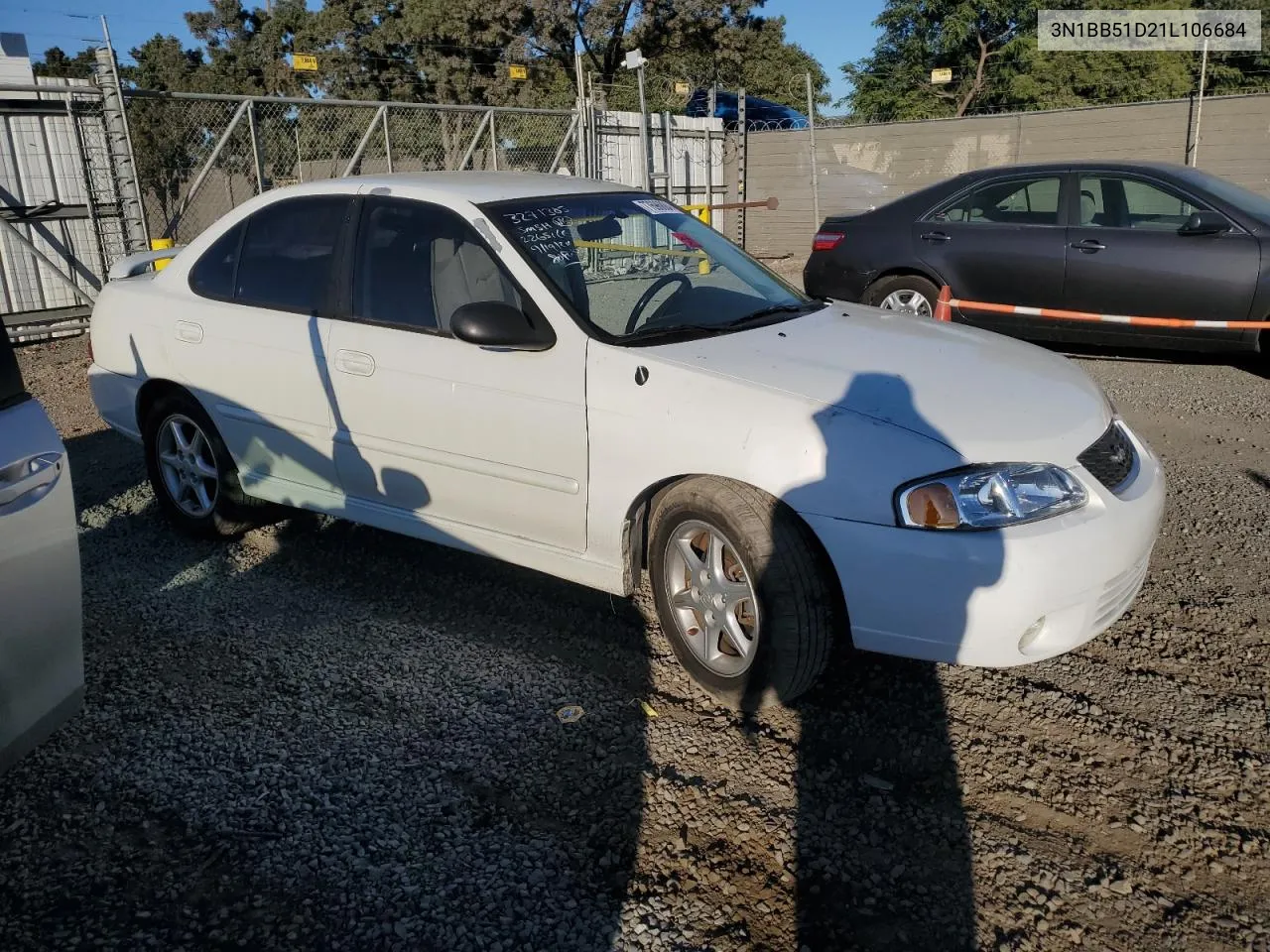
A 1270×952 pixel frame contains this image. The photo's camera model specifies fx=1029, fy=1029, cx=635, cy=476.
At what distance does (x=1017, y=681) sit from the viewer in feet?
11.9

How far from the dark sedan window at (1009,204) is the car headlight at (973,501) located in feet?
19.7

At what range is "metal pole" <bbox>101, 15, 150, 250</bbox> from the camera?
9969 millimetres

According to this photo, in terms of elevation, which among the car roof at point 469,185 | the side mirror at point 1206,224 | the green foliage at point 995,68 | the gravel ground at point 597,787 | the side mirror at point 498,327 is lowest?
the gravel ground at point 597,787

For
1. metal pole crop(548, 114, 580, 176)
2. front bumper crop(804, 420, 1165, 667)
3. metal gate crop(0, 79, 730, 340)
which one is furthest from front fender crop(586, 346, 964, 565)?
metal pole crop(548, 114, 580, 176)

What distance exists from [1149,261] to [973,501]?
229 inches

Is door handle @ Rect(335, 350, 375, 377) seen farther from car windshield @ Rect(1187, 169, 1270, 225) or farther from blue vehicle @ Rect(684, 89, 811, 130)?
blue vehicle @ Rect(684, 89, 811, 130)

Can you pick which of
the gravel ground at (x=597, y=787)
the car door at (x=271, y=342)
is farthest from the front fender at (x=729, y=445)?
the car door at (x=271, y=342)

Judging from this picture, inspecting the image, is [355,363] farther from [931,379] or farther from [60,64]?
[60,64]

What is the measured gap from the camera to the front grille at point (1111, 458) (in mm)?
3236

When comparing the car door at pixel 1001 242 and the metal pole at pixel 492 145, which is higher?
the metal pole at pixel 492 145

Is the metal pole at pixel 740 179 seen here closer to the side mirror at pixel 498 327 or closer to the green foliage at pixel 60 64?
the side mirror at pixel 498 327

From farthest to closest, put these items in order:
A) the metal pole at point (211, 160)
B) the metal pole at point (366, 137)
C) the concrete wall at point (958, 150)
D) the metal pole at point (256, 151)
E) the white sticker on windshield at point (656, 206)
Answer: the concrete wall at point (958, 150), the metal pole at point (366, 137), the metal pole at point (256, 151), the metal pole at point (211, 160), the white sticker on windshield at point (656, 206)

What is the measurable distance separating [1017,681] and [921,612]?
864mm

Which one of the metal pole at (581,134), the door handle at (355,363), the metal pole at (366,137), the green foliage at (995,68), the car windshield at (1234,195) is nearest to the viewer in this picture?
the door handle at (355,363)
